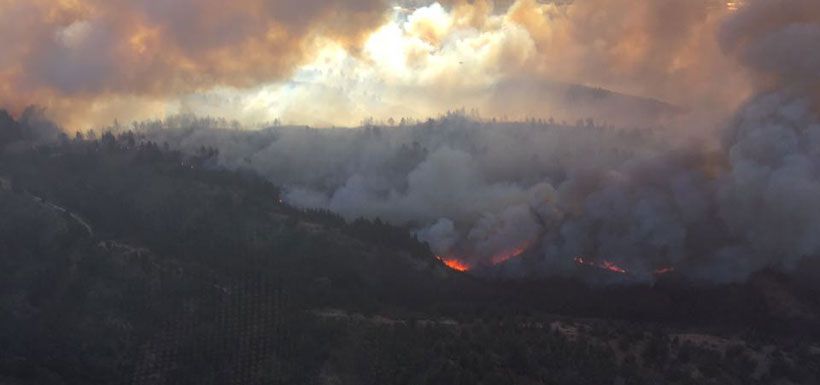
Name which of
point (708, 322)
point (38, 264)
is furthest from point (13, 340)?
point (708, 322)

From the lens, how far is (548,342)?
291 feet

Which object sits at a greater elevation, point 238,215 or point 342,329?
point 238,215

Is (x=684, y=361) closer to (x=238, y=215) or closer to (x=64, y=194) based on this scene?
(x=238, y=215)

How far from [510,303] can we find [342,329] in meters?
23.0

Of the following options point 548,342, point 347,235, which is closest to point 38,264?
point 347,235

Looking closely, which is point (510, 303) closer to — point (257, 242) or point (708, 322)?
point (708, 322)

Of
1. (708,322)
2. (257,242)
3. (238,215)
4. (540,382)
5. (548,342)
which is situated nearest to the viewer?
(540,382)

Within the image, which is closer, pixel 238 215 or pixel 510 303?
pixel 510 303

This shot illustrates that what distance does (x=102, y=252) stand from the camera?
115 metres

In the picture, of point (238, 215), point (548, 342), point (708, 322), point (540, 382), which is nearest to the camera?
point (540, 382)

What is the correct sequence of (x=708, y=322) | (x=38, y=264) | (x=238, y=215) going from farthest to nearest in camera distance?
1. (x=238, y=215)
2. (x=38, y=264)
3. (x=708, y=322)

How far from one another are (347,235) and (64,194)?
1567 inches

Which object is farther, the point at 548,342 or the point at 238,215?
the point at 238,215

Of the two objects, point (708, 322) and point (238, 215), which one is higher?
point (238, 215)
